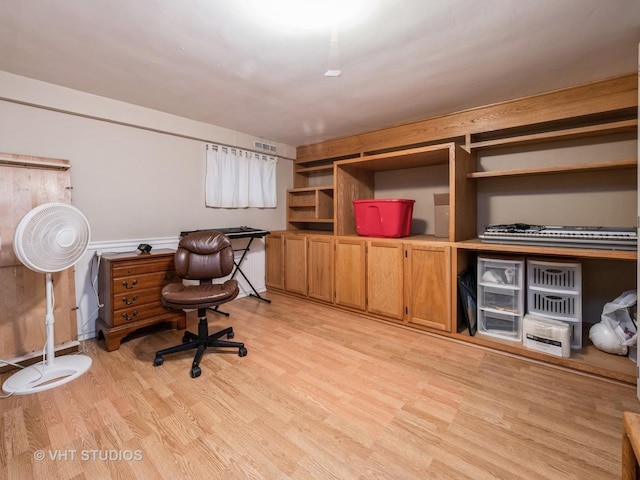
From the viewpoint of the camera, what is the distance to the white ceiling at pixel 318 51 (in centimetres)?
149

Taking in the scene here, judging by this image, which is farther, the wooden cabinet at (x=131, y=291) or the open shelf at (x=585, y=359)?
the wooden cabinet at (x=131, y=291)

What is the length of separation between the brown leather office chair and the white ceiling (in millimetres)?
1335

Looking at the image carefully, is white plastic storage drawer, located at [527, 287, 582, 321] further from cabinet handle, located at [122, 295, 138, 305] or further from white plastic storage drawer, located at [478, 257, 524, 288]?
cabinet handle, located at [122, 295, 138, 305]

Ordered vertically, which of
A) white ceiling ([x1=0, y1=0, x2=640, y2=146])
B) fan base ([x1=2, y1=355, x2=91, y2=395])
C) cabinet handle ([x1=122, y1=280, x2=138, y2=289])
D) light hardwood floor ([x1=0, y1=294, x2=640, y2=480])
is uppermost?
white ceiling ([x1=0, y1=0, x2=640, y2=146])

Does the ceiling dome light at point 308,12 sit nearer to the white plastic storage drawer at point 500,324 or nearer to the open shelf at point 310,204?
the open shelf at point 310,204

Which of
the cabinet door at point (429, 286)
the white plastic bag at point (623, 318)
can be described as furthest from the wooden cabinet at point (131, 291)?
the white plastic bag at point (623, 318)

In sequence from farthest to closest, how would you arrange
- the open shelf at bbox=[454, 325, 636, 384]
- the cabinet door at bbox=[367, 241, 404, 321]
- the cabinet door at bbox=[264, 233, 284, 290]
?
the cabinet door at bbox=[264, 233, 284, 290] → the cabinet door at bbox=[367, 241, 404, 321] → the open shelf at bbox=[454, 325, 636, 384]

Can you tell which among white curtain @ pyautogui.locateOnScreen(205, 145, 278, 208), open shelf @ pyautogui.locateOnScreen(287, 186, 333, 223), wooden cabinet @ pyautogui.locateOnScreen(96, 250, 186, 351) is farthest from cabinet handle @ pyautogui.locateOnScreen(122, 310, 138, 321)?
open shelf @ pyautogui.locateOnScreen(287, 186, 333, 223)

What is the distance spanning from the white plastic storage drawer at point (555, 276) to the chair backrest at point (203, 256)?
2576 millimetres

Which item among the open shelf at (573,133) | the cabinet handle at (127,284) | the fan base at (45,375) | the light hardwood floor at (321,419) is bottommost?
the light hardwood floor at (321,419)

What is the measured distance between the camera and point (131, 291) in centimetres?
241

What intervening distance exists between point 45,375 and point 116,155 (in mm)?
1894

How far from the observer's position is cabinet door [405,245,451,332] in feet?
8.36

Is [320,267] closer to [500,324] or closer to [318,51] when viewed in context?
[500,324]
